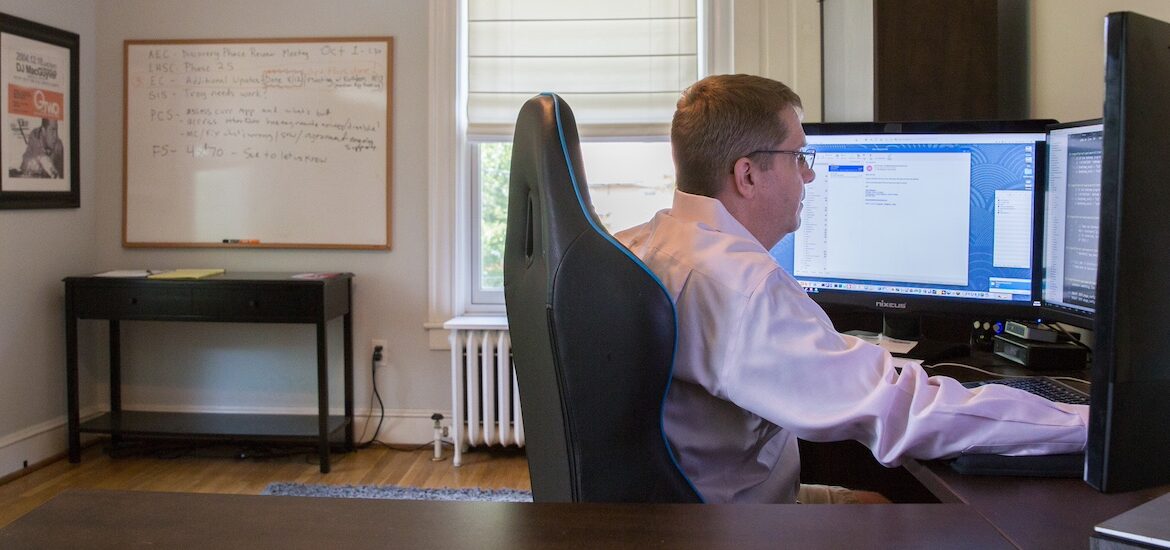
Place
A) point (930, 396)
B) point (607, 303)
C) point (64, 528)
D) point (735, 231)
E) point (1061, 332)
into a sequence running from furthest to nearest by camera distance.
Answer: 1. point (1061, 332)
2. point (735, 231)
3. point (930, 396)
4. point (607, 303)
5. point (64, 528)

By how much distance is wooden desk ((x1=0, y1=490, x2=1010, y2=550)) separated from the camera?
0.83 metres

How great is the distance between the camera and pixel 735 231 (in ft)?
4.82

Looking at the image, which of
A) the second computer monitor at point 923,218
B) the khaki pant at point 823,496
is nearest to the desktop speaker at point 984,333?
the second computer monitor at point 923,218

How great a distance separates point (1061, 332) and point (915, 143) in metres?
0.49

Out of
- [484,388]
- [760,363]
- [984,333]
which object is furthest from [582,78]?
[760,363]

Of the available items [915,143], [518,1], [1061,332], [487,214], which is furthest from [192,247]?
[1061,332]

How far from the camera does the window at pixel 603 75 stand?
389 cm

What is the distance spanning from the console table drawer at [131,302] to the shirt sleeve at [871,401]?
306 centimetres

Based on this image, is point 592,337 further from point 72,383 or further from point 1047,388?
point 72,383

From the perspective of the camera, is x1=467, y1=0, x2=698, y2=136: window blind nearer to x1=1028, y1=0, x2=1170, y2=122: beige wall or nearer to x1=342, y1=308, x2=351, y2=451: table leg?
x1=342, y1=308, x2=351, y2=451: table leg

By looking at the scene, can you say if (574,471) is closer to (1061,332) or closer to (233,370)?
(1061,332)

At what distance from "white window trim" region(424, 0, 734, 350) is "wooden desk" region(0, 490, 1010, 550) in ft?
9.96

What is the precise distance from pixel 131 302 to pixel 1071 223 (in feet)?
10.9

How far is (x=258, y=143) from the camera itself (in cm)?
405
